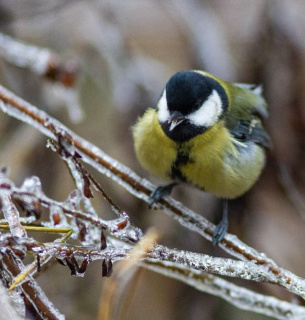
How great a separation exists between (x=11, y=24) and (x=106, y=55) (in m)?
0.47

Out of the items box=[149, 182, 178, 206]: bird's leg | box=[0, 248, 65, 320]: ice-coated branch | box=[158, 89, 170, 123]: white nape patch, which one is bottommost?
box=[149, 182, 178, 206]: bird's leg

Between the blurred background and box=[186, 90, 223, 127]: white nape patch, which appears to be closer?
box=[186, 90, 223, 127]: white nape patch

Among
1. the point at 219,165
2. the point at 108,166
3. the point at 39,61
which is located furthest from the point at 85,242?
the point at 39,61

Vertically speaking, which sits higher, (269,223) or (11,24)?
(11,24)

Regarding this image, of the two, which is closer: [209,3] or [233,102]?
[233,102]

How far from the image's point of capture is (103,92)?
240cm

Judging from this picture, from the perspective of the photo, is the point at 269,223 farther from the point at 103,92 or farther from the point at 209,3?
the point at 209,3

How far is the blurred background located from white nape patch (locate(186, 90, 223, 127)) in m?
0.53

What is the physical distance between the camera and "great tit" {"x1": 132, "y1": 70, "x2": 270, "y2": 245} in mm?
1397

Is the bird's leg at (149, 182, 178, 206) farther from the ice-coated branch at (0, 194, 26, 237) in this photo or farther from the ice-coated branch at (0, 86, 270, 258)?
the ice-coated branch at (0, 194, 26, 237)

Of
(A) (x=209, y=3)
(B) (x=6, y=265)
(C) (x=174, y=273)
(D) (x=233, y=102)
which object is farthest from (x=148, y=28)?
(B) (x=6, y=265)

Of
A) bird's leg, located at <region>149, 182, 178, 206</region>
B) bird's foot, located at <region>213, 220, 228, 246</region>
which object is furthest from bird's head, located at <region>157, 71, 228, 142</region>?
bird's foot, located at <region>213, 220, 228, 246</region>

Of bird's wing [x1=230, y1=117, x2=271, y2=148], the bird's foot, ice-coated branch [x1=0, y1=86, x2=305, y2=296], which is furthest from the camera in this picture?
bird's wing [x1=230, y1=117, x2=271, y2=148]

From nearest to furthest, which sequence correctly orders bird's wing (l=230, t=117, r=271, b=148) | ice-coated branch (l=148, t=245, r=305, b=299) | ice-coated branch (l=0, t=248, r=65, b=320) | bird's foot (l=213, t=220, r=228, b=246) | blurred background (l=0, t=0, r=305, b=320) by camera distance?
ice-coated branch (l=0, t=248, r=65, b=320) < ice-coated branch (l=148, t=245, r=305, b=299) < bird's foot (l=213, t=220, r=228, b=246) < bird's wing (l=230, t=117, r=271, b=148) < blurred background (l=0, t=0, r=305, b=320)
